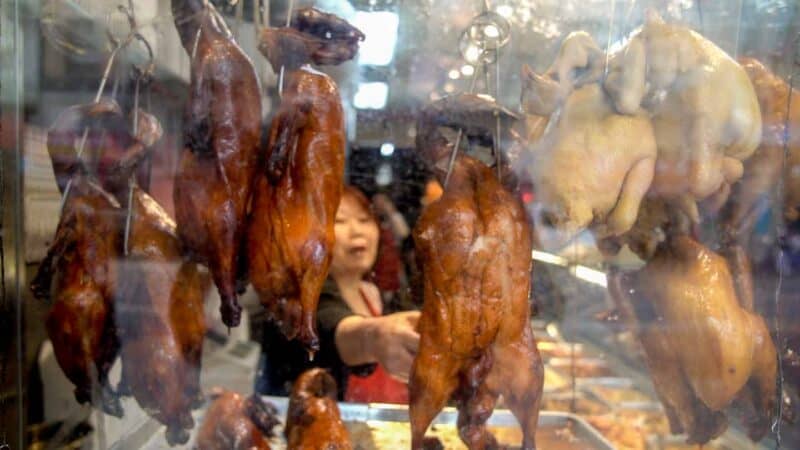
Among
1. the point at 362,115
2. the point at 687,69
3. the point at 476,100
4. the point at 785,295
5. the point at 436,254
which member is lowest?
the point at 785,295

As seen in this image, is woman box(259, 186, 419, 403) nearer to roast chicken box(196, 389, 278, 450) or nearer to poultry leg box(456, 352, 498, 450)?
roast chicken box(196, 389, 278, 450)

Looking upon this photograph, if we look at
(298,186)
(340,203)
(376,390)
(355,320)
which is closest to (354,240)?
(355,320)

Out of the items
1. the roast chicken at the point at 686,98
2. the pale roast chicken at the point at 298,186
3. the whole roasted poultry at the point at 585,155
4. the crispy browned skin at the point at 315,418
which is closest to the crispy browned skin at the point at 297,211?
the pale roast chicken at the point at 298,186

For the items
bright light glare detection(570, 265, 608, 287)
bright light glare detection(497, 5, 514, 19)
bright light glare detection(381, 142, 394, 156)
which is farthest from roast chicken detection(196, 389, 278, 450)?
bright light glare detection(497, 5, 514, 19)

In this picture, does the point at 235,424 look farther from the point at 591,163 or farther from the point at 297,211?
the point at 591,163

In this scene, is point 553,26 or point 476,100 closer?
point 476,100

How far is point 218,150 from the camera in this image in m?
1.59

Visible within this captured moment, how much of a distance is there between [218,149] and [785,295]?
1633 millimetres

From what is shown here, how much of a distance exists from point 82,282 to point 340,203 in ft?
2.26

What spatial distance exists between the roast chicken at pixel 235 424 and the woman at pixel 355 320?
1.48 feet

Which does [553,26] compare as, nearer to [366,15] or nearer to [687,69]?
[366,15]

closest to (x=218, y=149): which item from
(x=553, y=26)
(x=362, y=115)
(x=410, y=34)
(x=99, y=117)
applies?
(x=99, y=117)

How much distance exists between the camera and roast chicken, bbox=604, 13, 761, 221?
1.66 meters

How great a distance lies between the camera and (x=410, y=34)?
8.41ft
